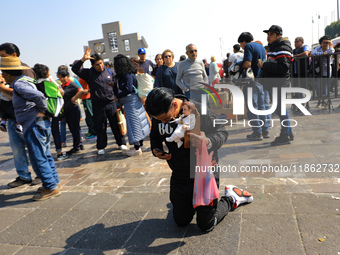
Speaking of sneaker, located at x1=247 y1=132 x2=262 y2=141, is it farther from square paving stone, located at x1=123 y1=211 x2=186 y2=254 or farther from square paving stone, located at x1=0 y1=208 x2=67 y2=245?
square paving stone, located at x1=0 y1=208 x2=67 y2=245

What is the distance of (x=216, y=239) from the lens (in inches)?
98.3

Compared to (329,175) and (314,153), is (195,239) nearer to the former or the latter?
(329,175)

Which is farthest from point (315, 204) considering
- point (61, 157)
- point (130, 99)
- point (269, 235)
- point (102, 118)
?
point (61, 157)

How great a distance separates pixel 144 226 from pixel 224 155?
8.19 ft

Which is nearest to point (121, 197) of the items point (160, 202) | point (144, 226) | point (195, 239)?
point (160, 202)

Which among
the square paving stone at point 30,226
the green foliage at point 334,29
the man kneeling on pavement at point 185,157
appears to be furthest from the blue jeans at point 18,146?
the green foliage at point 334,29

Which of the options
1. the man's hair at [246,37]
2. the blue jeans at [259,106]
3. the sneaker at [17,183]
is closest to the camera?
the sneaker at [17,183]

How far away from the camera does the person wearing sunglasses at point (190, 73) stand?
5832 millimetres

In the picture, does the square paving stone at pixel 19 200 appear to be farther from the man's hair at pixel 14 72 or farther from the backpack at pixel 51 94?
the man's hair at pixel 14 72

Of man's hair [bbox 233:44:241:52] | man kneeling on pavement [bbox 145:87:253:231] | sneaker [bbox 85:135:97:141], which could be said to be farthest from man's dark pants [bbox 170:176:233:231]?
man's hair [bbox 233:44:241:52]

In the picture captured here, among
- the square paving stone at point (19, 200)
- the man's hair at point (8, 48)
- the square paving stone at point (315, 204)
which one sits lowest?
the square paving stone at point (19, 200)

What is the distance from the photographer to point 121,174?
4574 millimetres

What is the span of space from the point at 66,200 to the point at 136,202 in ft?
3.23

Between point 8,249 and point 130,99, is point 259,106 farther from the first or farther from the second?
point 8,249
